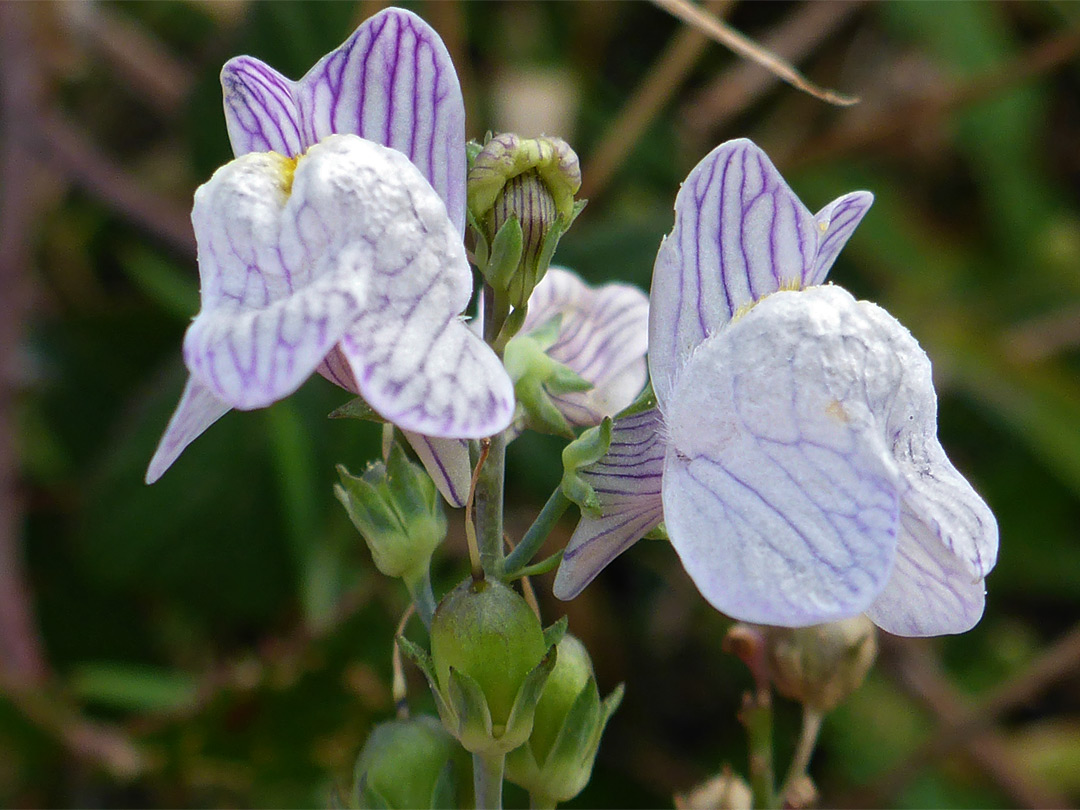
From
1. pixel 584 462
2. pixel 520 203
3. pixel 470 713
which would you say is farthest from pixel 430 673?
pixel 520 203

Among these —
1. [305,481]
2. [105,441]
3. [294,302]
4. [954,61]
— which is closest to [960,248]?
[954,61]

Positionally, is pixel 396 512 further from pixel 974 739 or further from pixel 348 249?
pixel 974 739

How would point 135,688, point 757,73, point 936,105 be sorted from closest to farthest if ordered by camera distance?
point 135,688 → point 936,105 → point 757,73

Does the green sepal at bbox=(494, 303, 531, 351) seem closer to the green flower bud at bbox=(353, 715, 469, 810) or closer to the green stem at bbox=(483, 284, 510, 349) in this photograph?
the green stem at bbox=(483, 284, 510, 349)

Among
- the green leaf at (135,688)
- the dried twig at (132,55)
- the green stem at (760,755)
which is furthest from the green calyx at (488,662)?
the dried twig at (132,55)

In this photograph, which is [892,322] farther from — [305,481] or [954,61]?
[954,61]

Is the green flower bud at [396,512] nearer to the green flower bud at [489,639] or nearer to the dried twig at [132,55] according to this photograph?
the green flower bud at [489,639]
